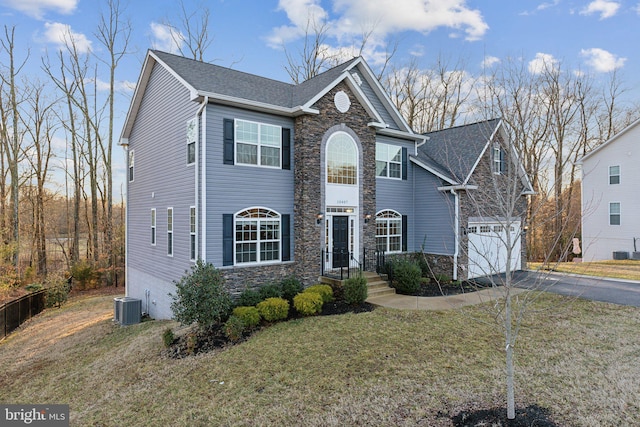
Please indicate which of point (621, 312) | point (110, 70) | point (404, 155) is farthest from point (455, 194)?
point (110, 70)

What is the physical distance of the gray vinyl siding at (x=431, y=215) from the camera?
1489 centimetres

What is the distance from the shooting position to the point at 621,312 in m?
9.81

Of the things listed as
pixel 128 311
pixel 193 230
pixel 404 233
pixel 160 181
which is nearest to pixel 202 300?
Answer: pixel 193 230

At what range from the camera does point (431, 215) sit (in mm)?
15430

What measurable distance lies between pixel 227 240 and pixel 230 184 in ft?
5.54

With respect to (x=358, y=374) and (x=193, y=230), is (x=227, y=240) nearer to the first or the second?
(x=193, y=230)

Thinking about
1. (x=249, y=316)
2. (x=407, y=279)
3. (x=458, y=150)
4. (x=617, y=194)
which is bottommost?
(x=249, y=316)

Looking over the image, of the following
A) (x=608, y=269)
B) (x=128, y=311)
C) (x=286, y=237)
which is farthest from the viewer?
(x=608, y=269)

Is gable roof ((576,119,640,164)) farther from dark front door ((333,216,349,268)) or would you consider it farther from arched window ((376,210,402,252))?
dark front door ((333,216,349,268))

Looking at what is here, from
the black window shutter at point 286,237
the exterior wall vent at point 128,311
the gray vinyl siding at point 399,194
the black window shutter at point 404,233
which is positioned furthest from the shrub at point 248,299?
the black window shutter at point 404,233

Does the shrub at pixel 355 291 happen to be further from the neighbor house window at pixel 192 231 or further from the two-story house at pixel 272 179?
the neighbor house window at pixel 192 231

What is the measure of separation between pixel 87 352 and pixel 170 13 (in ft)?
75.4

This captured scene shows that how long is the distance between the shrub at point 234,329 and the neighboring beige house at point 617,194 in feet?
69.7

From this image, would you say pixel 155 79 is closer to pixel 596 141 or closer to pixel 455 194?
pixel 455 194
